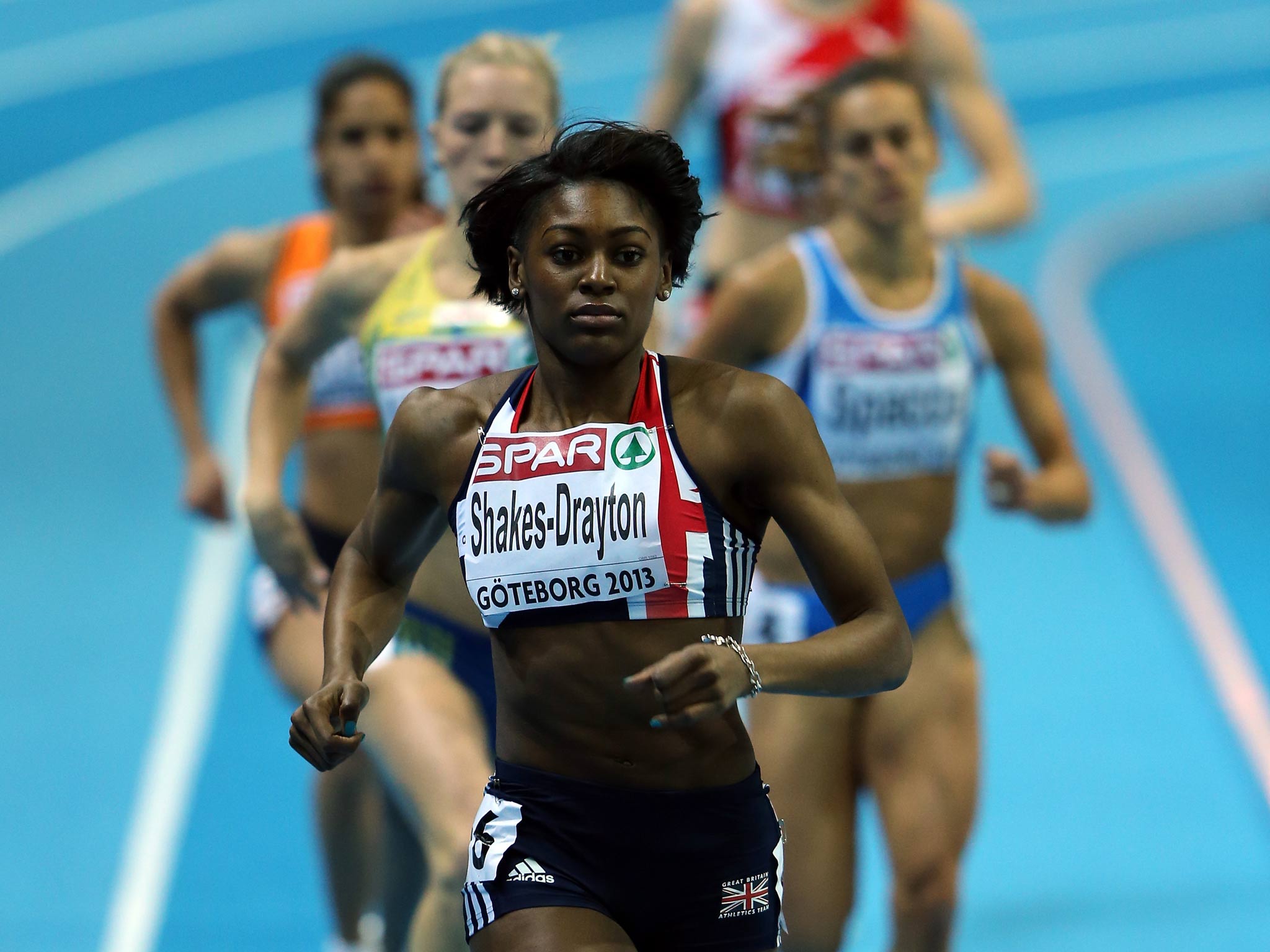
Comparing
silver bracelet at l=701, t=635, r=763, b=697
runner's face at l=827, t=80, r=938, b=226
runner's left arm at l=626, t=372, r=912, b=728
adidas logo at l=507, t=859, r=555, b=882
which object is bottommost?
adidas logo at l=507, t=859, r=555, b=882

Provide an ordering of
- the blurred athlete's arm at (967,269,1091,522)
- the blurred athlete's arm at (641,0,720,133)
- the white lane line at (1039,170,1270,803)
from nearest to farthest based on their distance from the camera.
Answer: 1. the blurred athlete's arm at (967,269,1091,522)
2. the blurred athlete's arm at (641,0,720,133)
3. the white lane line at (1039,170,1270,803)

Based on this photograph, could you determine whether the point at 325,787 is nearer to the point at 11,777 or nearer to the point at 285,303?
the point at 285,303

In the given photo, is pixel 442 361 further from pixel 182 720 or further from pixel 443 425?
pixel 182 720

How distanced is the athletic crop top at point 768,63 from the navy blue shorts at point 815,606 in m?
2.07

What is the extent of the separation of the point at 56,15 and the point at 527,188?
1742 centimetres

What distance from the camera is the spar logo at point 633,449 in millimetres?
3576

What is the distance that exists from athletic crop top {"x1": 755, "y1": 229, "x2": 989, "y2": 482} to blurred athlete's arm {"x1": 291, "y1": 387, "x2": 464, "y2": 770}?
5.67 feet

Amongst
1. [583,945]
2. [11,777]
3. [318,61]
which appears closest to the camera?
[583,945]

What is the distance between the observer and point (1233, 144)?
55.9 feet

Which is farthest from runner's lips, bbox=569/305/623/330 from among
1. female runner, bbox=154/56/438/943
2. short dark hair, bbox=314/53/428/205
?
short dark hair, bbox=314/53/428/205

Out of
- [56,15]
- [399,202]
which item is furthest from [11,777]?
[56,15]

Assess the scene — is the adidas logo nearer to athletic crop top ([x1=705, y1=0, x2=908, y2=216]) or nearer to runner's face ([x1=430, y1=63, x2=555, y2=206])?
runner's face ([x1=430, y1=63, x2=555, y2=206])

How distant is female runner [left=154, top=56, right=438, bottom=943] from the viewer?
242 inches

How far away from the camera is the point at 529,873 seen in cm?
365
